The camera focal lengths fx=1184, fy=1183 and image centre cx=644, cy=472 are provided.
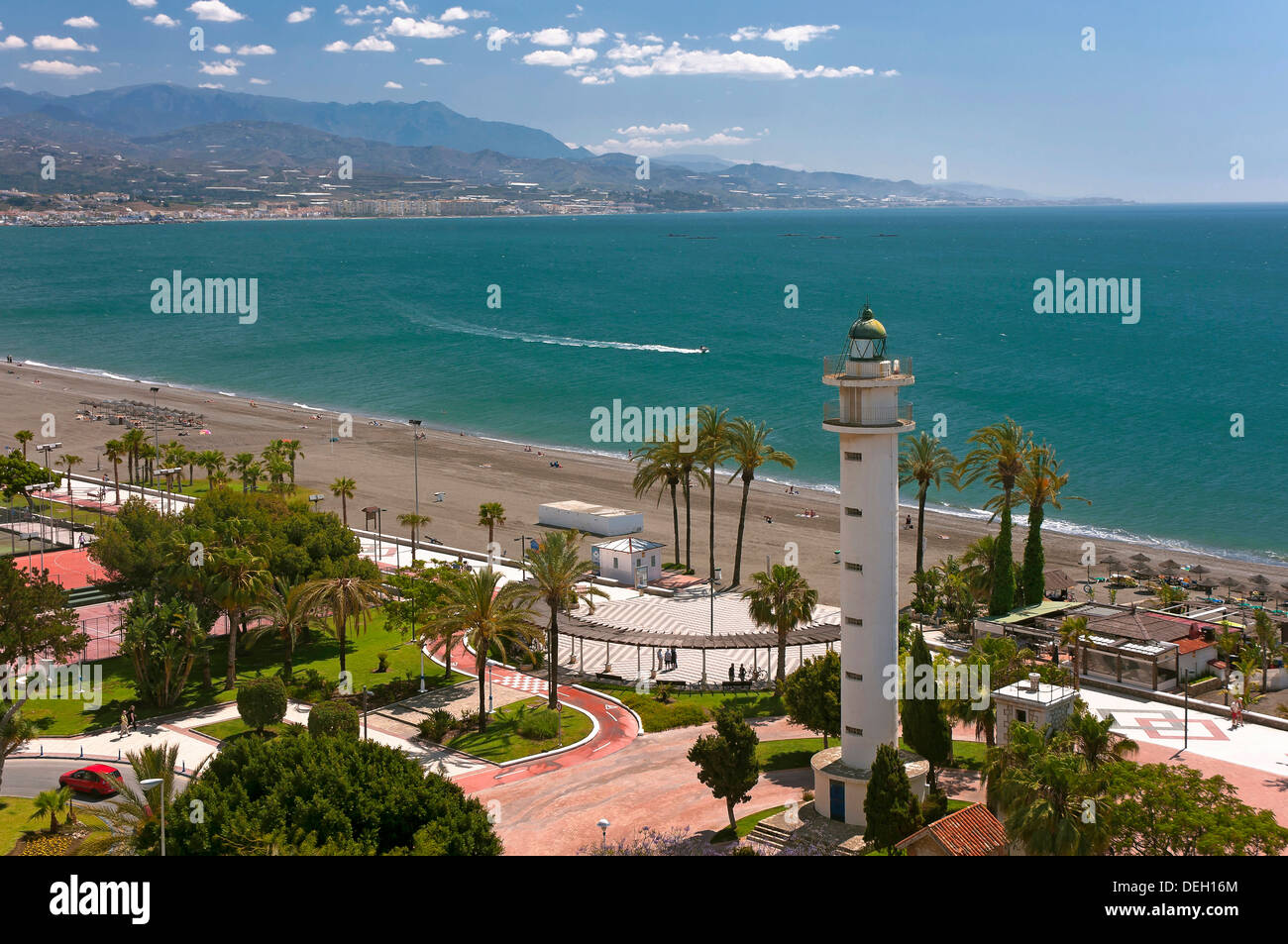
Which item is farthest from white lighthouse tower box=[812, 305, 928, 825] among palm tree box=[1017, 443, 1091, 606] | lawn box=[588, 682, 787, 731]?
palm tree box=[1017, 443, 1091, 606]

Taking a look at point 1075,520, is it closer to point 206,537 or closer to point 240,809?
point 206,537

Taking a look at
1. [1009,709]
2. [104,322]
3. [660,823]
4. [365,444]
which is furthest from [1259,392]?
[104,322]

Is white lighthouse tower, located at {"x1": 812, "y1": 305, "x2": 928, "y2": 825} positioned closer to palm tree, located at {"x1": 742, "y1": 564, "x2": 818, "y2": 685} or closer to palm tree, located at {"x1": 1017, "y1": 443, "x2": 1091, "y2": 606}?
palm tree, located at {"x1": 742, "y1": 564, "x2": 818, "y2": 685}

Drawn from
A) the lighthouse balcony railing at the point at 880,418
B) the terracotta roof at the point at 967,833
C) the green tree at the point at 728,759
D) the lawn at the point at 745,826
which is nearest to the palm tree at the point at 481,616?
the lawn at the point at 745,826

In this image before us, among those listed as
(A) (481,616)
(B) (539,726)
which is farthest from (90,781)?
(B) (539,726)

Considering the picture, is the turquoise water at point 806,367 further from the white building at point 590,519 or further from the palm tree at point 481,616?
the palm tree at point 481,616

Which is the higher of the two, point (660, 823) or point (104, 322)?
point (104, 322)
